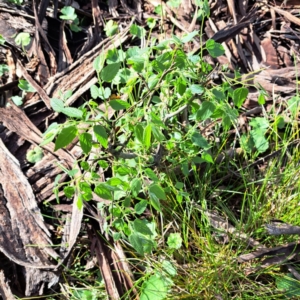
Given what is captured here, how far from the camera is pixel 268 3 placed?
1.74 meters

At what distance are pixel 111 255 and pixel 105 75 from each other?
653mm

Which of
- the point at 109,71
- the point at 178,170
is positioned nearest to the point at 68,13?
the point at 178,170

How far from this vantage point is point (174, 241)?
4.17ft

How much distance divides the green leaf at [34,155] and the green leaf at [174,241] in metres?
0.51

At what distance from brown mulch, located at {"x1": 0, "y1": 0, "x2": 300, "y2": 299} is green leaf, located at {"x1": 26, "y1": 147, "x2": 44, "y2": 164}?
18 mm

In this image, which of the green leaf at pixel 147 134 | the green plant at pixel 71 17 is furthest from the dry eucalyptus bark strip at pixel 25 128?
the green leaf at pixel 147 134

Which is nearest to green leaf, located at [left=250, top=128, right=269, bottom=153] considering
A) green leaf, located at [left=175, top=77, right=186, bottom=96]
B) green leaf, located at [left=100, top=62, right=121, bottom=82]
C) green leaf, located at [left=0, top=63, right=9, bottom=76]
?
green leaf, located at [left=175, top=77, right=186, bottom=96]

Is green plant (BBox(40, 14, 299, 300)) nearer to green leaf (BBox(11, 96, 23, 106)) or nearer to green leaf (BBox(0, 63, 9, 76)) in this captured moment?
green leaf (BBox(11, 96, 23, 106))

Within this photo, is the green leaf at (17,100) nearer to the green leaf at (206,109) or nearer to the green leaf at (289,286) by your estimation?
the green leaf at (206,109)

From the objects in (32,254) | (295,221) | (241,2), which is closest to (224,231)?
(295,221)

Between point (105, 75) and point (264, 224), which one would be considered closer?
point (105, 75)

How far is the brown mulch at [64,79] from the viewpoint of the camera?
129cm

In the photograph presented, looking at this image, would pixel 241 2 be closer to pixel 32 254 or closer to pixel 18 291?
pixel 32 254

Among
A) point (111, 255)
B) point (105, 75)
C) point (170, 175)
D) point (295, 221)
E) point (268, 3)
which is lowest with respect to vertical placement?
point (295, 221)
